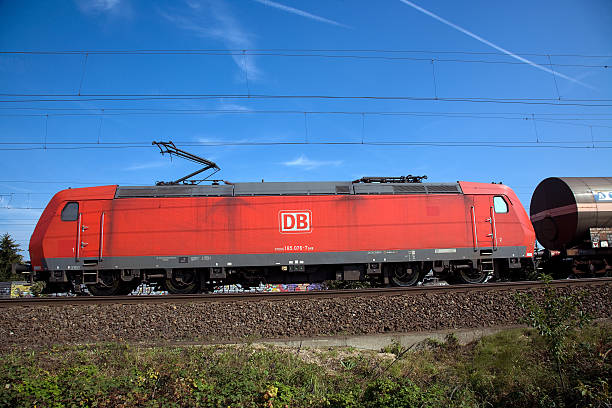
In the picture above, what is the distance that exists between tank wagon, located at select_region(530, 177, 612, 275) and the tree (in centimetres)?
3325

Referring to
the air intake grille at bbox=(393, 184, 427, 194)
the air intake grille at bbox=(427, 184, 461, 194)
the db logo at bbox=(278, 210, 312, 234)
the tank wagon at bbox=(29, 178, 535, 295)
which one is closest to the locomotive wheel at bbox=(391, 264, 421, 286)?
the tank wagon at bbox=(29, 178, 535, 295)

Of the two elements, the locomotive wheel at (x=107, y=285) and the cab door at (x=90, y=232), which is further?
the locomotive wheel at (x=107, y=285)

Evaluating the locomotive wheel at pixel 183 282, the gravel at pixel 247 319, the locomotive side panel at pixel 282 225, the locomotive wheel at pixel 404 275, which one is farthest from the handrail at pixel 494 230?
the locomotive wheel at pixel 183 282

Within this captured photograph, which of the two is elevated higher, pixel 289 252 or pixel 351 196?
pixel 351 196

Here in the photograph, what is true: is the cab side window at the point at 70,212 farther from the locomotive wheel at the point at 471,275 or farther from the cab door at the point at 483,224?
the cab door at the point at 483,224

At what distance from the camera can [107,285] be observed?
13.1 metres

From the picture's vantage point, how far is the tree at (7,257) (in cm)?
2642

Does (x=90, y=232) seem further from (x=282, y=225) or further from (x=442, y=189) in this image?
(x=442, y=189)

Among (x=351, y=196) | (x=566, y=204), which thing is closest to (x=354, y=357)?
(x=351, y=196)

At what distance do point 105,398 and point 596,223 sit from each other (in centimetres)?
1866

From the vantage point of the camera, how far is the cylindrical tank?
15914 mm

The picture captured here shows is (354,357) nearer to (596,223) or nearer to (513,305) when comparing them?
(513,305)

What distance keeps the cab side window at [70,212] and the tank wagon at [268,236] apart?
36 millimetres

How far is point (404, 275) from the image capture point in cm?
1393
